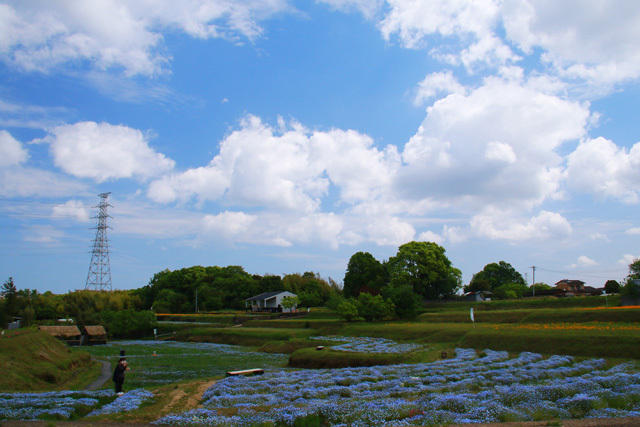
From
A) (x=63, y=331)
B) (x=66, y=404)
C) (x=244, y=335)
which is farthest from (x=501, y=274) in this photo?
(x=66, y=404)

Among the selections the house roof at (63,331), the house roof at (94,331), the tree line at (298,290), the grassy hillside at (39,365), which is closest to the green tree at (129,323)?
the tree line at (298,290)

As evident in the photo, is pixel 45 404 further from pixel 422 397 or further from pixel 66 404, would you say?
pixel 422 397

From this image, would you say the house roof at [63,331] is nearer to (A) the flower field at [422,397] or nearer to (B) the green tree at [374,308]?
(B) the green tree at [374,308]

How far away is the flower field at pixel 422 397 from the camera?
38.6 ft

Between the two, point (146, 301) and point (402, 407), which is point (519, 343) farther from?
point (146, 301)

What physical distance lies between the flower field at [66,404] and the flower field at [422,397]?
283 centimetres

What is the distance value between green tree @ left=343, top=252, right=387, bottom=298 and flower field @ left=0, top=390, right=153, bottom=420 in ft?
236

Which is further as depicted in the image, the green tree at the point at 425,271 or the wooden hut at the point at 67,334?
the green tree at the point at 425,271

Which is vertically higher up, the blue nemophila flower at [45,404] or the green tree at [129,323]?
the blue nemophila flower at [45,404]

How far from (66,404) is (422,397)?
489 inches

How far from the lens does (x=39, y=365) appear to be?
31.2 m

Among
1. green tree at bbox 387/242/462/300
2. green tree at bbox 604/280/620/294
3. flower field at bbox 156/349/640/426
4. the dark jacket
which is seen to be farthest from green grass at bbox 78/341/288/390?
green tree at bbox 604/280/620/294

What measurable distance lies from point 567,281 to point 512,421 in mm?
140283

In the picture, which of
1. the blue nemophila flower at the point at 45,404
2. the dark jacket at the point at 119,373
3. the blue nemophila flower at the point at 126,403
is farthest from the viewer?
the dark jacket at the point at 119,373
